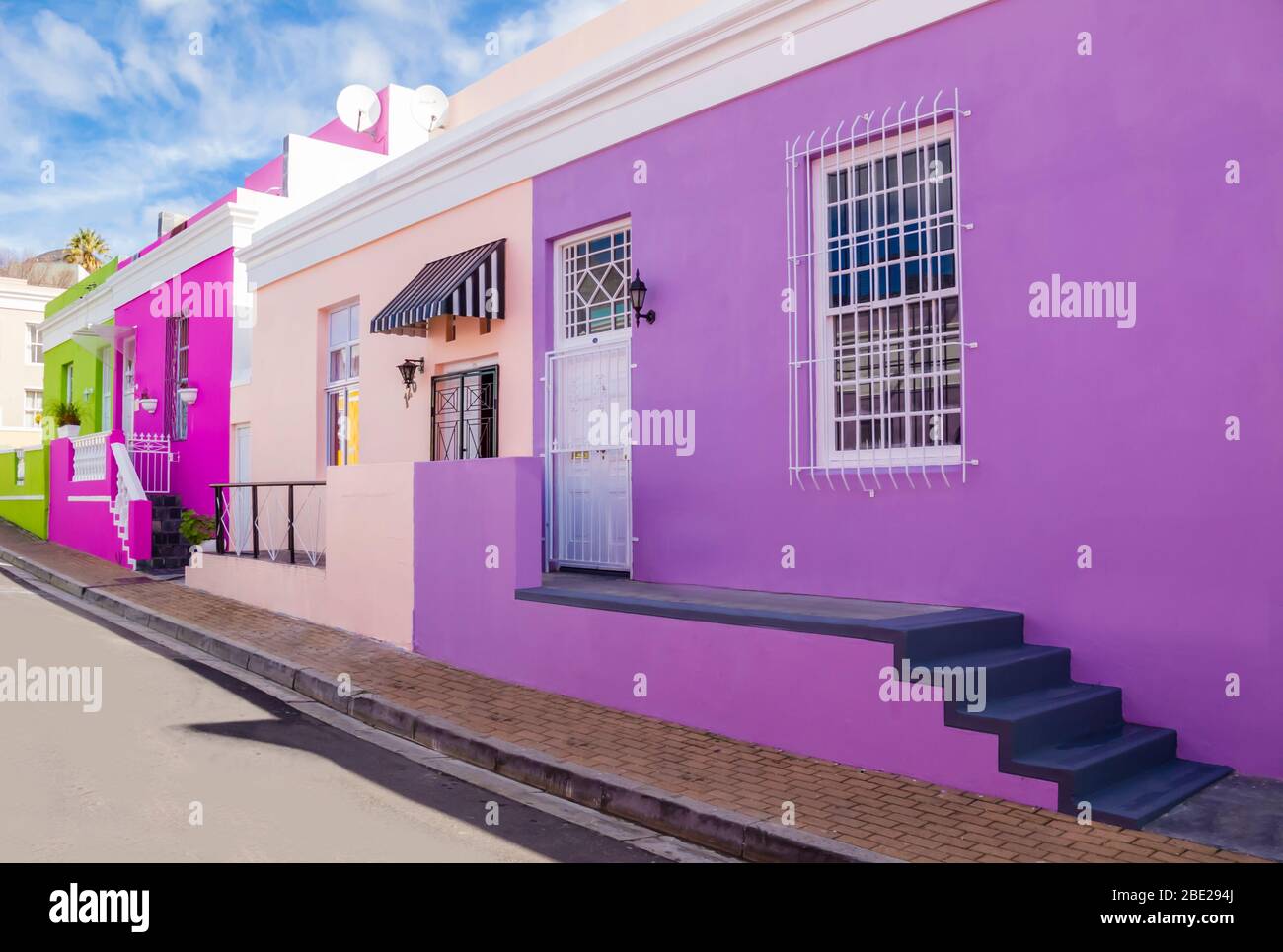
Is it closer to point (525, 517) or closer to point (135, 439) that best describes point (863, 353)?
point (525, 517)

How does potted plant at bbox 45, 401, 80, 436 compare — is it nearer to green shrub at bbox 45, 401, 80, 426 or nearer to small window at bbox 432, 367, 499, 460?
green shrub at bbox 45, 401, 80, 426

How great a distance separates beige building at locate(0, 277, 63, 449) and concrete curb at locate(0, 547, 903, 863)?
28.1m

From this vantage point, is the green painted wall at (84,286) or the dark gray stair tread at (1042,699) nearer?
the dark gray stair tread at (1042,699)

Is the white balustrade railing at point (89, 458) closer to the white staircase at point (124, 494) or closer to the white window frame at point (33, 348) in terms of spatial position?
the white staircase at point (124, 494)

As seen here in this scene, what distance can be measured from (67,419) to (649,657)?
19216 mm

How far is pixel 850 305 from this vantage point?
7156 millimetres

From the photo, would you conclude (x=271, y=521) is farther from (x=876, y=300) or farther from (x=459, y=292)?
(x=876, y=300)

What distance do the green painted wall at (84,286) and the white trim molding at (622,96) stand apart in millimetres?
11654

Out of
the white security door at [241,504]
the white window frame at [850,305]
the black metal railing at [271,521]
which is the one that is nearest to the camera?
the white window frame at [850,305]

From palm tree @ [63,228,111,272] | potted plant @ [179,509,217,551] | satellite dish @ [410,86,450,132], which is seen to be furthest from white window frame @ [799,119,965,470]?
palm tree @ [63,228,111,272]

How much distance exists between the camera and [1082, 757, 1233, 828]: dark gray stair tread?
475 centimetres

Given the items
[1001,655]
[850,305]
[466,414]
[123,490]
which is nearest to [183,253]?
[123,490]

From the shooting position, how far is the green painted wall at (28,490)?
19.7m

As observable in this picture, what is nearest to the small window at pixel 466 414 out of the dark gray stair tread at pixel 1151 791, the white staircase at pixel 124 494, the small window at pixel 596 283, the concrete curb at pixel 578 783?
the small window at pixel 596 283
